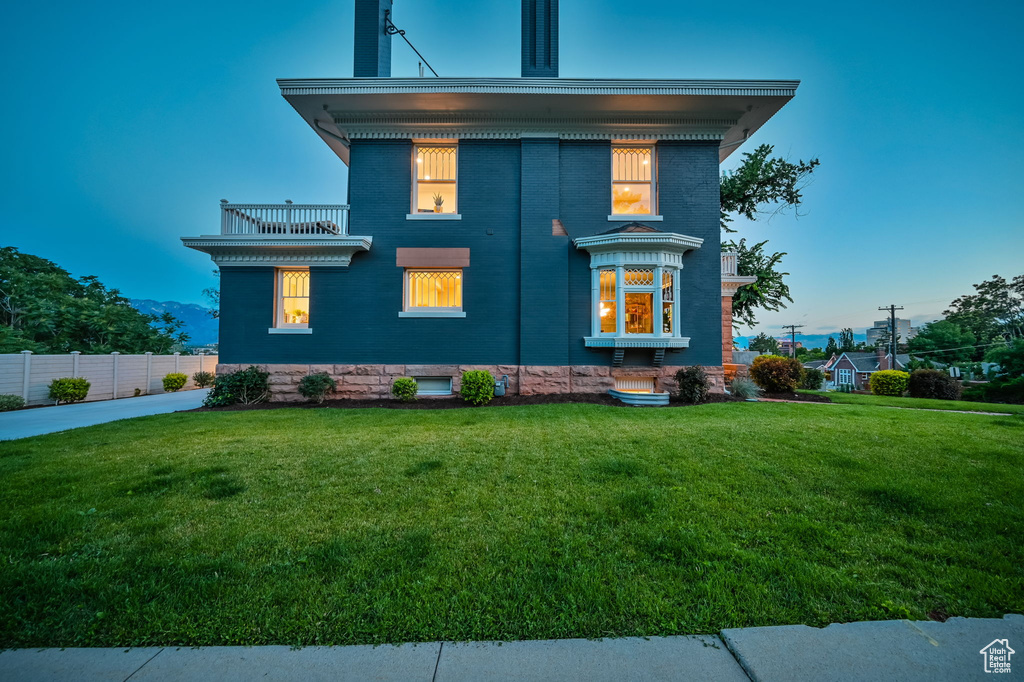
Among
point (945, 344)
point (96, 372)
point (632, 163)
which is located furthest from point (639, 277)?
point (945, 344)

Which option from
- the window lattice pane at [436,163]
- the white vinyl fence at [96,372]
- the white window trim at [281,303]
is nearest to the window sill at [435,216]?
the window lattice pane at [436,163]

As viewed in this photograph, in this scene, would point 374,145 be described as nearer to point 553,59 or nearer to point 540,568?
point 553,59

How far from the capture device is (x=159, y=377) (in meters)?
14.8

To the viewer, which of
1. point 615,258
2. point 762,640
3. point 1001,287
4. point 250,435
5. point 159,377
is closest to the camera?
point 762,640

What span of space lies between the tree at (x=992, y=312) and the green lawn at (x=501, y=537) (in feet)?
178

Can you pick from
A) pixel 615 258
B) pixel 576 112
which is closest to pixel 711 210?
pixel 615 258

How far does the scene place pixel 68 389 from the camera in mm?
11375

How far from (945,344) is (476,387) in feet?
169

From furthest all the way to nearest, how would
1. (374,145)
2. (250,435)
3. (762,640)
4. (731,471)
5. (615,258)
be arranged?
(374,145) < (615,258) < (250,435) < (731,471) < (762,640)

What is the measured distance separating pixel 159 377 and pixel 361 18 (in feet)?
49.2

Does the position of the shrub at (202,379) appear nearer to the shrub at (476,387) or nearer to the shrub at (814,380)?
the shrub at (476,387)

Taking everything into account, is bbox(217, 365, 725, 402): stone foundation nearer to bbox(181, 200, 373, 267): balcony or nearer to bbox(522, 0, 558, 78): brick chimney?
bbox(181, 200, 373, 267): balcony

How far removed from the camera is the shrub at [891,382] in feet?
44.3

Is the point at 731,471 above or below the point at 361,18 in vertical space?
below
